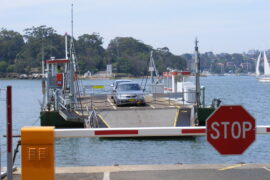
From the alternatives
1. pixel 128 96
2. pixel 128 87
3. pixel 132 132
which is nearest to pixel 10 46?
pixel 128 87

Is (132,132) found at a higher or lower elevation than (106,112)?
higher

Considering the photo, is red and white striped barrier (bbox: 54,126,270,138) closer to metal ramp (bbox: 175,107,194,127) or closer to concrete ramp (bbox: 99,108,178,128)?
concrete ramp (bbox: 99,108,178,128)

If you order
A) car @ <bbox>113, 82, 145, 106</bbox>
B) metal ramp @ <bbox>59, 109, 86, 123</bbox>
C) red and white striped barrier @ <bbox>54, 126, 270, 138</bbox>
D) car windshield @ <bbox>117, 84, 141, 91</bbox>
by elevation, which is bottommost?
metal ramp @ <bbox>59, 109, 86, 123</bbox>

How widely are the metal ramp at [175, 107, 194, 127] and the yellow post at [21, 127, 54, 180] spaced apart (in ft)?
52.1

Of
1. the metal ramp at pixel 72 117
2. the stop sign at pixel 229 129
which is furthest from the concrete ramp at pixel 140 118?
the stop sign at pixel 229 129

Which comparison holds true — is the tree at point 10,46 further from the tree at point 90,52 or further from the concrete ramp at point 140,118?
the concrete ramp at point 140,118

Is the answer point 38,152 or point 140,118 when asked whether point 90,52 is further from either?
point 38,152

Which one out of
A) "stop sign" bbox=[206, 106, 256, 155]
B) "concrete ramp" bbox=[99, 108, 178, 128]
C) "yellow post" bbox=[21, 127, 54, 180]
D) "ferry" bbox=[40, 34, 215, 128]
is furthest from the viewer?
"ferry" bbox=[40, 34, 215, 128]

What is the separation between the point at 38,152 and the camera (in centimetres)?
836

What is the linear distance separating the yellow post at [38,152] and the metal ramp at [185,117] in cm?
1587

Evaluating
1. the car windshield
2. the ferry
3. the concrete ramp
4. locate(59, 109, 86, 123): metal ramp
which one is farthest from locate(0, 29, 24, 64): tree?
the concrete ramp

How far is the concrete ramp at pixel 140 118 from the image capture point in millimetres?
24203

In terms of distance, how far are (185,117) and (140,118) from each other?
6.24 ft

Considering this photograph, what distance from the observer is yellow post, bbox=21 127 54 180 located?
837 cm
